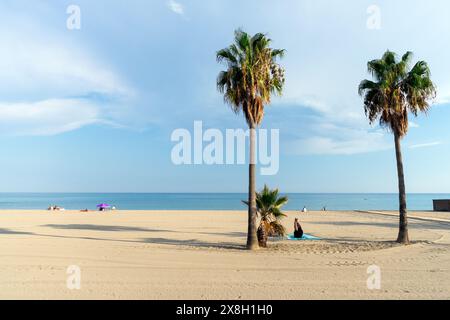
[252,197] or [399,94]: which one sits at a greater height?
[399,94]

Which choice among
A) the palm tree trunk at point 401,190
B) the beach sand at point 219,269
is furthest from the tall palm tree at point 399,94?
the beach sand at point 219,269

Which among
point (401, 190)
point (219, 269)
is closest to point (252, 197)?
point (219, 269)

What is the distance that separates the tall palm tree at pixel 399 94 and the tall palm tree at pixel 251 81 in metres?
5.32

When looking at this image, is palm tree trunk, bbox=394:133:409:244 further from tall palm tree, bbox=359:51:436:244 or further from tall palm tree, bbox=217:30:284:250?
tall palm tree, bbox=217:30:284:250

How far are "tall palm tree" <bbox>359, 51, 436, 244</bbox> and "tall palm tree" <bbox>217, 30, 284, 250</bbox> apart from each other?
5323mm

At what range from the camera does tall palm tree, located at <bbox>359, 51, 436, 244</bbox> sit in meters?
16.4

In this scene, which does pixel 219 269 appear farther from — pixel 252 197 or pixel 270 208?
pixel 270 208

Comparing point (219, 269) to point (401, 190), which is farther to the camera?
point (401, 190)

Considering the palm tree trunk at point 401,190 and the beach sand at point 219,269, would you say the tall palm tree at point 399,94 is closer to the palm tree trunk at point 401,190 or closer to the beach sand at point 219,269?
the palm tree trunk at point 401,190

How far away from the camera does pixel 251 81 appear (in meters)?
15.0

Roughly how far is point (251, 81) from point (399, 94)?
7454 mm

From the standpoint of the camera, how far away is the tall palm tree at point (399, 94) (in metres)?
16.4

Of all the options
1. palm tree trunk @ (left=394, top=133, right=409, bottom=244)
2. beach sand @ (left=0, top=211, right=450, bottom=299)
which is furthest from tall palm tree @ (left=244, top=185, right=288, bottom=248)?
palm tree trunk @ (left=394, top=133, right=409, bottom=244)
